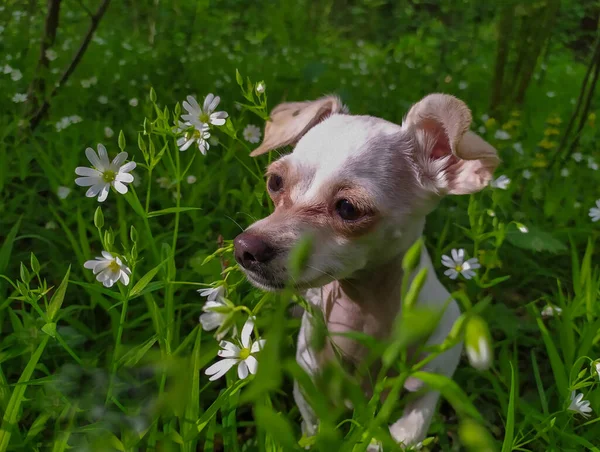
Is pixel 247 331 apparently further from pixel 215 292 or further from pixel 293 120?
pixel 293 120

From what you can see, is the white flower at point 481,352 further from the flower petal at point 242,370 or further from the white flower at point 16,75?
the white flower at point 16,75

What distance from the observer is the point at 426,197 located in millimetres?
1503

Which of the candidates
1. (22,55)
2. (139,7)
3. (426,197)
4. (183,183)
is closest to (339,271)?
(426,197)

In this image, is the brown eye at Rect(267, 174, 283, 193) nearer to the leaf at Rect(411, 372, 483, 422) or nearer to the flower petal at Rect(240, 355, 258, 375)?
the flower petal at Rect(240, 355, 258, 375)

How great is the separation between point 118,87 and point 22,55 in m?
0.65

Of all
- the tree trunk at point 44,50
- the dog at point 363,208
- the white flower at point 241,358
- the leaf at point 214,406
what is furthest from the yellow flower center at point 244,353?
the tree trunk at point 44,50

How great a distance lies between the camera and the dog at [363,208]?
1.30 metres

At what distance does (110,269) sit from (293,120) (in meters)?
0.81

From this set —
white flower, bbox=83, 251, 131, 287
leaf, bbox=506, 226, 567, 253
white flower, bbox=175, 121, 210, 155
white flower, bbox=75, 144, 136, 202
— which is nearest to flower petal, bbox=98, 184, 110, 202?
white flower, bbox=75, 144, 136, 202

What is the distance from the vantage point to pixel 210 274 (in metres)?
1.64

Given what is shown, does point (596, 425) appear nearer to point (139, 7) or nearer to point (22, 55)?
point (22, 55)

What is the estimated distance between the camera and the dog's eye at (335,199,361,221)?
135 centimetres

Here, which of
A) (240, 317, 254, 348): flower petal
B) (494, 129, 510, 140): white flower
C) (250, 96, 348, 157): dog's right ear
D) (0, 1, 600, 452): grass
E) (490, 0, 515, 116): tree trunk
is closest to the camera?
(240, 317, 254, 348): flower petal

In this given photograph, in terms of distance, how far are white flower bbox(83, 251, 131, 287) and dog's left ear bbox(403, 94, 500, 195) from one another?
0.87 m
